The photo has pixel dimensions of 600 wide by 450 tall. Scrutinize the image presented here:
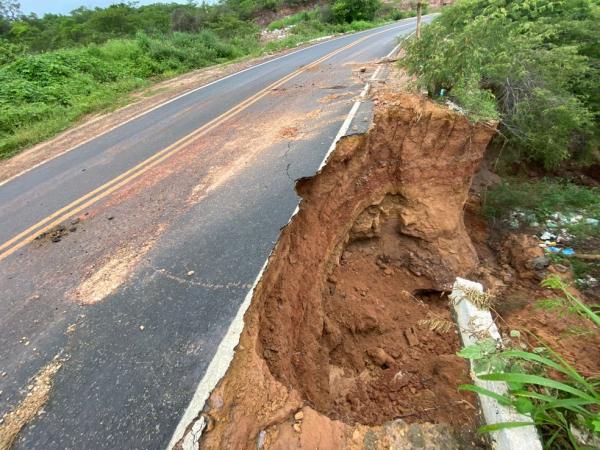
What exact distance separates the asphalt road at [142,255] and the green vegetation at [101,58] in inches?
157

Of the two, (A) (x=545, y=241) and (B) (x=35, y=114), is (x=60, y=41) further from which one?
(A) (x=545, y=241)

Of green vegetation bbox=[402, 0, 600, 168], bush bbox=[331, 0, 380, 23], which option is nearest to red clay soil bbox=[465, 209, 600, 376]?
green vegetation bbox=[402, 0, 600, 168]

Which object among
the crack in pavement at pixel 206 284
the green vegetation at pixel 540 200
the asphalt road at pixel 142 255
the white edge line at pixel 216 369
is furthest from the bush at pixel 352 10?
the white edge line at pixel 216 369

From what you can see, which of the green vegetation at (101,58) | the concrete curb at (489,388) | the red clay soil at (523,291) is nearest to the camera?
the concrete curb at (489,388)

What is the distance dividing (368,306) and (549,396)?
3.39 meters

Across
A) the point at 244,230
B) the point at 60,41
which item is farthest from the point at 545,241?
the point at 60,41

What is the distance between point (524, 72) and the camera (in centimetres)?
645

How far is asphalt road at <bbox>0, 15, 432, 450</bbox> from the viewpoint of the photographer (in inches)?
102

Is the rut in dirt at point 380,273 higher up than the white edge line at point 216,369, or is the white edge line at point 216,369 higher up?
the white edge line at point 216,369

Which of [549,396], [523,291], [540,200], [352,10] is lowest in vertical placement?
[523,291]

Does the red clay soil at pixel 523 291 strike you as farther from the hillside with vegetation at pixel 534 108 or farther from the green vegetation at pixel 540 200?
the green vegetation at pixel 540 200

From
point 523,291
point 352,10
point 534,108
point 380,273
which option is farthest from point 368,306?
point 352,10

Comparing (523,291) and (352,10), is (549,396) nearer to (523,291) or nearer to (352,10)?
(523,291)

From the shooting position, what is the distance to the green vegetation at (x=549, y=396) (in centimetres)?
196
